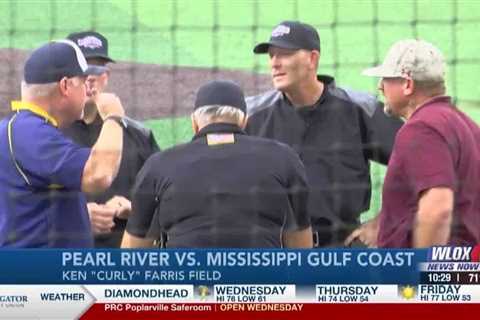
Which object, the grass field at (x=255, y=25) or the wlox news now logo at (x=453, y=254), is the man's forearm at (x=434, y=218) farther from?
the grass field at (x=255, y=25)

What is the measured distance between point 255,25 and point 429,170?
Result: 2.16 feet

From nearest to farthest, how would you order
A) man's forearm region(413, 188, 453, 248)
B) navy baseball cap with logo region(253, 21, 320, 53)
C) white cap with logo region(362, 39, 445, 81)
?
1. man's forearm region(413, 188, 453, 248)
2. white cap with logo region(362, 39, 445, 81)
3. navy baseball cap with logo region(253, 21, 320, 53)

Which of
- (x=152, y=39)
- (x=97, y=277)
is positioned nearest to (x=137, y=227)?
(x=97, y=277)

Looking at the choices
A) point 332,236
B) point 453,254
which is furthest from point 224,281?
point 453,254

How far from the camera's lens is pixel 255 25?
251 inches

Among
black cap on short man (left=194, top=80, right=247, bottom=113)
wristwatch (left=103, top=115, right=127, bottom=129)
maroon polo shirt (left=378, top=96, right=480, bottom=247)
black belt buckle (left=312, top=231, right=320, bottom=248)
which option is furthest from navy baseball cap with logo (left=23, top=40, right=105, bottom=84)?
maroon polo shirt (left=378, top=96, right=480, bottom=247)

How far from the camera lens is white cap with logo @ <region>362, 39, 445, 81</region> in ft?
20.5

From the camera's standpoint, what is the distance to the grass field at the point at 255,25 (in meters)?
6.20

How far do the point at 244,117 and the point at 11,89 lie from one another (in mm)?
647

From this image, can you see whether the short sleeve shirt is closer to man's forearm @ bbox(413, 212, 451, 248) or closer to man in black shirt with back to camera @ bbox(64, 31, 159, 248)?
man in black shirt with back to camera @ bbox(64, 31, 159, 248)

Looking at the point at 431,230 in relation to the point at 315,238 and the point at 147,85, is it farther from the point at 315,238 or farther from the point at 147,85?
the point at 147,85

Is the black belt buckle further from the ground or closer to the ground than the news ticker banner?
further from the ground

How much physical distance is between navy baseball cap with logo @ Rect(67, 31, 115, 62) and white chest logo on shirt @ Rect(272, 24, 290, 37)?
0.47 meters

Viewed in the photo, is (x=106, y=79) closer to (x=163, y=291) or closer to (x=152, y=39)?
(x=152, y=39)
